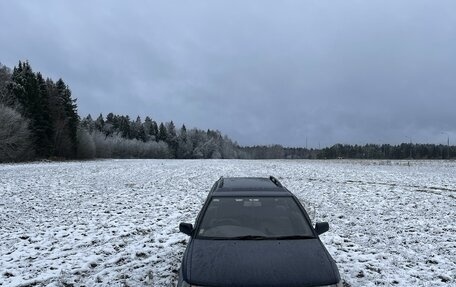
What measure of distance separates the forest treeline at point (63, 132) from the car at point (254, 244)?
49.4 meters

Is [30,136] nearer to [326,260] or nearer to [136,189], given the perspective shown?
[136,189]

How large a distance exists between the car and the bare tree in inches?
1925

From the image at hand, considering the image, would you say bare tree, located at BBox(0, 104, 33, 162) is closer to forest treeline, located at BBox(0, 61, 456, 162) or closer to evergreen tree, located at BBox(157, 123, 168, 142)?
forest treeline, located at BBox(0, 61, 456, 162)

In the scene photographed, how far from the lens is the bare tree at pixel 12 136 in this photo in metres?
47.6

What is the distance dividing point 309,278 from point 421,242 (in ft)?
21.9

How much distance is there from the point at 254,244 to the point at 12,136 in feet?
172

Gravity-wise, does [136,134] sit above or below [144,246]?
above

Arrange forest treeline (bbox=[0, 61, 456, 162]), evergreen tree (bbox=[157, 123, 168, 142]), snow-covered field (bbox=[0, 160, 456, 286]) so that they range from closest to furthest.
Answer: snow-covered field (bbox=[0, 160, 456, 286]) → forest treeline (bbox=[0, 61, 456, 162]) → evergreen tree (bbox=[157, 123, 168, 142])

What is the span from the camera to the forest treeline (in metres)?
52.0

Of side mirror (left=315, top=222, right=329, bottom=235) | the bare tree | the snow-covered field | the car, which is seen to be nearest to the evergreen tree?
the bare tree

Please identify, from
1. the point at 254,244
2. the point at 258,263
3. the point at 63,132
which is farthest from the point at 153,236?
the point at 63,132

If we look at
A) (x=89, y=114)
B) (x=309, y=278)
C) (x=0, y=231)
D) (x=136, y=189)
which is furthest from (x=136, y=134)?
(x=309, y=278)

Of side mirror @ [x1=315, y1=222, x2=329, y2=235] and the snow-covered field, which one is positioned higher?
side mirror @ [x1=315, y1=222, x2=329, y2=235]

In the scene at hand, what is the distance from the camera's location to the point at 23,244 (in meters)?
9.10
